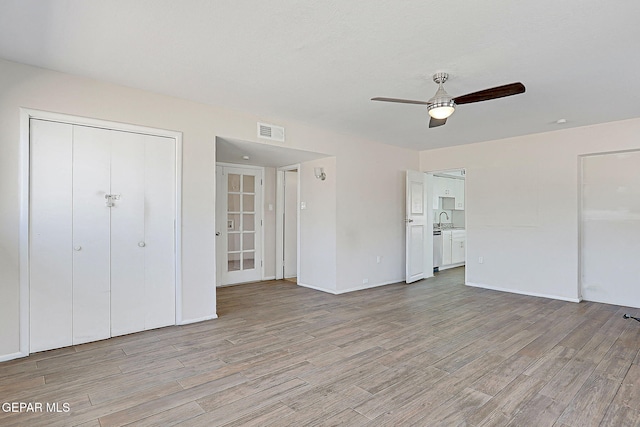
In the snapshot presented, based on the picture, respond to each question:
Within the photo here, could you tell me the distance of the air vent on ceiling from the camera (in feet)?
14.5

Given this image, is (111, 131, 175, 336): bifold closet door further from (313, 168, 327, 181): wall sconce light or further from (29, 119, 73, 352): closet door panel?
(313, 168, 327, 181): wall sconce light

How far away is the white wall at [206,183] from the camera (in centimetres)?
290

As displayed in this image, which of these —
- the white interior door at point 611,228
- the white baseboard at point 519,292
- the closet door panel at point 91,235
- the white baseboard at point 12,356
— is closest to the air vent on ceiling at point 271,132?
the closet door panel at point 91,235

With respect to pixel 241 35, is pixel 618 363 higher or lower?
lower

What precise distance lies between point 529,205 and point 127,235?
18.9ft

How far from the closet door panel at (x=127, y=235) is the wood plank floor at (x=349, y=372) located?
246 mm

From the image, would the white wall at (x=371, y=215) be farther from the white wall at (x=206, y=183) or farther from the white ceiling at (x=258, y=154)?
the white ceiling at (x=258, y=154)

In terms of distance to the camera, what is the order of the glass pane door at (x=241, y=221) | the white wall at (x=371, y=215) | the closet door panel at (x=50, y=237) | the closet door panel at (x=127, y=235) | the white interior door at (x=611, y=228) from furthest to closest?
1. the glass pane door at (x=241, y=221)
2. the white wall at (x=371, y=215)
3. the white interior door at (x=611, y=228)
4. the closet door panel at (x=127, y=235)
5. the closet door panel at (x=50, y=237)

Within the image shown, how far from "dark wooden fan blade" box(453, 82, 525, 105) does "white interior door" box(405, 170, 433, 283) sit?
129 inches

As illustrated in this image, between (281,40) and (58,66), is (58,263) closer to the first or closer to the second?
(58,66)

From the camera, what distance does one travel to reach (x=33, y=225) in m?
3.02

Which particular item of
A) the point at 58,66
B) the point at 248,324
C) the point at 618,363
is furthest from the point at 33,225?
the point at 618,363

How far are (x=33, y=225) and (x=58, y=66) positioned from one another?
1445 millimetres

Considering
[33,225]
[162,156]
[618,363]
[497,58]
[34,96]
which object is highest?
[497,58]
